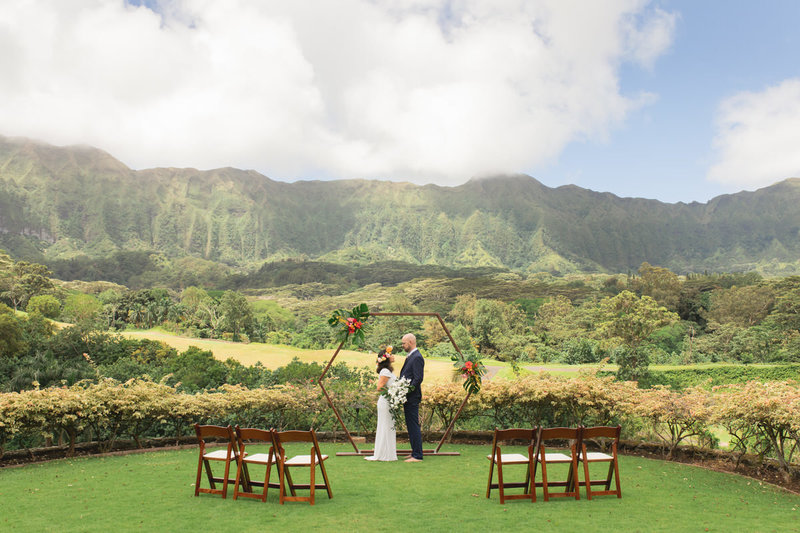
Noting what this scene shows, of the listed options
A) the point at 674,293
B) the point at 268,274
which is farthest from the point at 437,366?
the point at 268,274

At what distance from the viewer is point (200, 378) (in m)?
17.7

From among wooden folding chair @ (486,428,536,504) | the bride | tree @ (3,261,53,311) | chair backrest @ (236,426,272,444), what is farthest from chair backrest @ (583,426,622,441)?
tree @ (3,261,53,311)

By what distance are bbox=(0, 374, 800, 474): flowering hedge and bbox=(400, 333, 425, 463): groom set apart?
1742 mm

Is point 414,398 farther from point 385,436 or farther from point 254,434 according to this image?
point 254,434

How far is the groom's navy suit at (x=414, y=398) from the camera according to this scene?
9.27m

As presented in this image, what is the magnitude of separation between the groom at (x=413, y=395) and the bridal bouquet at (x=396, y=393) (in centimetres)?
9

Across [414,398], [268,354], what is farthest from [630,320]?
[414,398]

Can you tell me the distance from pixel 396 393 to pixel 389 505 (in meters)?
3.16

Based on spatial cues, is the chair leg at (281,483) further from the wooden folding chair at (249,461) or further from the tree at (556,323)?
the tree at (556,323)

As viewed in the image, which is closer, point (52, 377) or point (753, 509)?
point (753, 509)

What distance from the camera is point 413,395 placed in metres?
9.41

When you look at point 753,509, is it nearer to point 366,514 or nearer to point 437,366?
point 366,514

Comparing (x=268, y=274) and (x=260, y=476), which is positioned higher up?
(x=268, y=274)

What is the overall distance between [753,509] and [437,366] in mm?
29904
